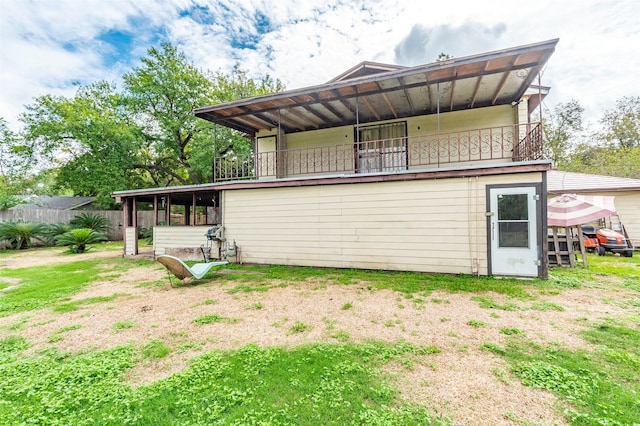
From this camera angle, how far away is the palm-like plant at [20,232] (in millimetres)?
12109

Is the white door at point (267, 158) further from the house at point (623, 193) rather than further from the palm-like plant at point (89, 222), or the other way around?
the house at point (623, 193)

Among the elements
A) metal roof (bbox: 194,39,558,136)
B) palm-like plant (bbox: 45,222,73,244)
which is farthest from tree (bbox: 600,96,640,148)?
palm-like plant (bbox: 45,222,73,244)

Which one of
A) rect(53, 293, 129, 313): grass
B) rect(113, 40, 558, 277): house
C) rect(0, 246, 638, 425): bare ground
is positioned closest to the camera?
rect(0, 246, 638, 425): bare ground

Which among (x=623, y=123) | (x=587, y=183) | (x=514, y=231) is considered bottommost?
Result: (x=514, y=231)

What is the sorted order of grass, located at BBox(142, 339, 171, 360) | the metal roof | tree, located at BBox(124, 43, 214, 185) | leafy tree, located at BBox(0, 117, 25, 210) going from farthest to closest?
tree, located at BBox(124, 43, 214, 185), leafy tree, located at BBox(0, 117, 25, 210), the metal roof, grass, located at BBox(142, 339, 171, 360)

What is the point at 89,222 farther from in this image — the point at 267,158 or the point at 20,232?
the point at 267,158

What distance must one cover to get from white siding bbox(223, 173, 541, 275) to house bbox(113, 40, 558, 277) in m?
0.03

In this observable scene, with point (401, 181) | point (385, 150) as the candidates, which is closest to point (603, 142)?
point (385, 150)

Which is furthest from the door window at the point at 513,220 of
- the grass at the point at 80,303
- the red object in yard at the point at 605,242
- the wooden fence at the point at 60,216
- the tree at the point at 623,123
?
the tree at the point at 623,123

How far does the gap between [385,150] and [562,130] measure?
22.2 metres

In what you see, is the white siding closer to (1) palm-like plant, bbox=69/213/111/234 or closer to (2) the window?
(2) the window

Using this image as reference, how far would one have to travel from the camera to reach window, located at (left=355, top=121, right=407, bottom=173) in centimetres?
884

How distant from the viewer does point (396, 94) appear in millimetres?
7664

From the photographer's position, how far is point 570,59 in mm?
16688
